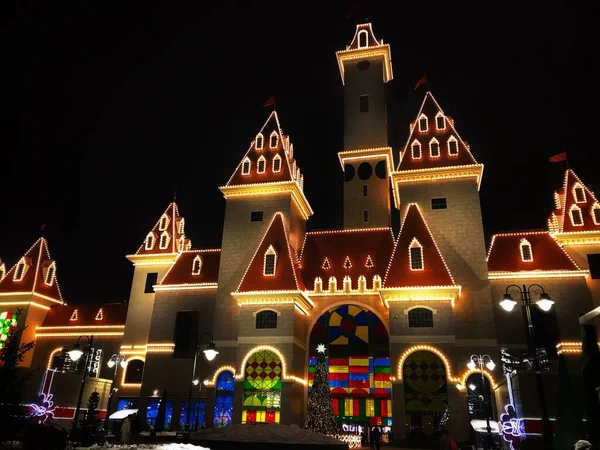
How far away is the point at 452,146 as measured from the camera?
36.5 meters

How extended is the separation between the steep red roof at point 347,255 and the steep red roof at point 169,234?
12.1m

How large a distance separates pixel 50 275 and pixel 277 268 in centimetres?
2741

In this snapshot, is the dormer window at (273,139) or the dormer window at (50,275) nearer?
the dormer window at (273,139)

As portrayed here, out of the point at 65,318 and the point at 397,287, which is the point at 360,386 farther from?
the point at 65,318

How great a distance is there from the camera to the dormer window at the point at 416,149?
121 ft

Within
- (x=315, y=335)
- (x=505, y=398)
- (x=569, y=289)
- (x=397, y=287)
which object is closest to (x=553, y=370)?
(x=505, y=398)

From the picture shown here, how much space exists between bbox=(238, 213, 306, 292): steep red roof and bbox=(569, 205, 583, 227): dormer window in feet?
67.1

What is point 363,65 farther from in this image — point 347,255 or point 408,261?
point 408,261

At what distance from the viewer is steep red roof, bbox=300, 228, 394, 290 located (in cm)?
3678

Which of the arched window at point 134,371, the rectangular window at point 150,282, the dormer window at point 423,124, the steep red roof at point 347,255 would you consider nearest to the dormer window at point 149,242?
the rectangular window at point 150,282

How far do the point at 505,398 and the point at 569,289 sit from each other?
9.64 metres

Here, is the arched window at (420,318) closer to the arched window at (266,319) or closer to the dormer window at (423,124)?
the arched window at (266,319)

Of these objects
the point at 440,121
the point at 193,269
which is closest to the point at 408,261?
the point at 440,121

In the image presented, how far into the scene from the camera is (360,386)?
113 feet
